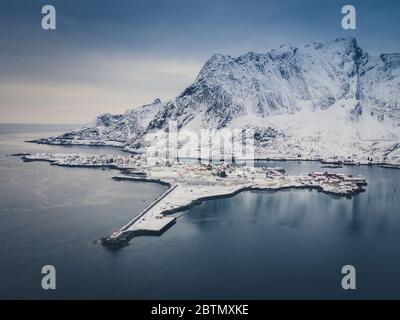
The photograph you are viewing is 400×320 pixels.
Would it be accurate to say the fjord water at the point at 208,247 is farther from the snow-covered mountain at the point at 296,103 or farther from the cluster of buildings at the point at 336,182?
the snow-covered mountain at the point at 296,103

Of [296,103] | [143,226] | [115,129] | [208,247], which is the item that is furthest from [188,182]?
[115,129]

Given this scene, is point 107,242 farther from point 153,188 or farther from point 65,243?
point 153,188

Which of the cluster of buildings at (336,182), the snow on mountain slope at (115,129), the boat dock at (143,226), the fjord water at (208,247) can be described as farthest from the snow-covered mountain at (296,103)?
the boat dock at (143,226)

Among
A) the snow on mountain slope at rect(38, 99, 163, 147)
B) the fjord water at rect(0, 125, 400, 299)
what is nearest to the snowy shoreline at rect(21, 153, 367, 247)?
the fjord water at rect(0, 125, 400, 299)

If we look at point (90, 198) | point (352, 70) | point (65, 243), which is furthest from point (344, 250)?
point (352, 70)

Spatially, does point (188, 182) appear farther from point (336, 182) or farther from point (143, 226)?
point (143, 226)
